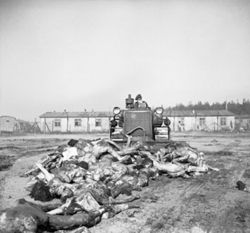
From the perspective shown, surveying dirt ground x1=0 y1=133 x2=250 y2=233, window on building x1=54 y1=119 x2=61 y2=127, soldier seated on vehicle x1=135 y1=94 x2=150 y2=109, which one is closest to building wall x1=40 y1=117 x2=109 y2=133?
window on building x1=54 y1=119 x2=61 y2=127

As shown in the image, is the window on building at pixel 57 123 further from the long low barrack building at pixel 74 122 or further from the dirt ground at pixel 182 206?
the dirt ground at pixel 182 206

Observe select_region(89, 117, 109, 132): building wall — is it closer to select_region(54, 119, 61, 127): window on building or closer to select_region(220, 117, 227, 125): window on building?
select_region(54, 119, 61, 127): window on building

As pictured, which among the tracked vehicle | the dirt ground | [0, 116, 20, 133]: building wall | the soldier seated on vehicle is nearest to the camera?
the dirt ground

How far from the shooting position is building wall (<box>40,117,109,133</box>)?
46.6 meters

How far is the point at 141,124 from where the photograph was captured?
34.6 feet

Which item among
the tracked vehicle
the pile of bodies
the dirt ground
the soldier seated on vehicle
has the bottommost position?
the dirt ground

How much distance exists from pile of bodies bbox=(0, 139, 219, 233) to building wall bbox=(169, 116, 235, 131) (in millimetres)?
39343

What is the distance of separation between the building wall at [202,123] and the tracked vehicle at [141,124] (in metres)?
37.3

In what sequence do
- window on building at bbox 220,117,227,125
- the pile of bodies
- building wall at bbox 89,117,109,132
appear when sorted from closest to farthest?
1. the pile of bodies
2. building wall at bbox 89,117,109,132
3. window on building at bbox 220,117,227,125

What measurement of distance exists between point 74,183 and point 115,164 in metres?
1.40

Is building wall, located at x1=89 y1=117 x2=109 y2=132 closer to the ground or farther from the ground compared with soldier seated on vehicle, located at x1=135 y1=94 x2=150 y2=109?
closer to the ground

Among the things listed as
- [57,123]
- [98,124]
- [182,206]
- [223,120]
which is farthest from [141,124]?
[223,120]

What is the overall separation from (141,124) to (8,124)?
44.2m

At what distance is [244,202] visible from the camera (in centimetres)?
530
